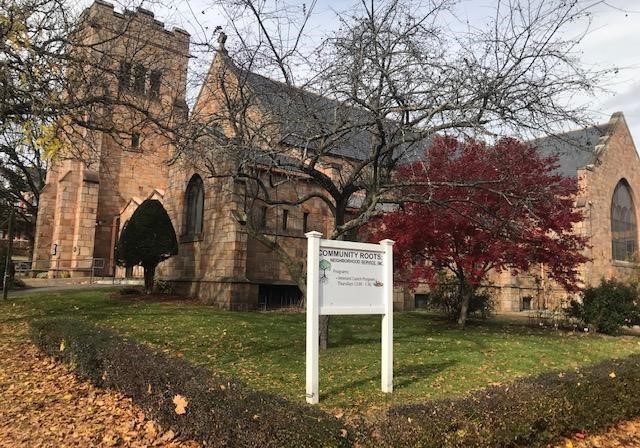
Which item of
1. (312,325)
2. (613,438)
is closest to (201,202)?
(312,325)

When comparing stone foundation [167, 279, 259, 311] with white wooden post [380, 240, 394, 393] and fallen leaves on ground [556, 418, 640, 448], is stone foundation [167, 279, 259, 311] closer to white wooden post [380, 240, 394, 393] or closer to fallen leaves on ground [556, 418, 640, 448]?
white wooden post [380, 240, 394, 393]

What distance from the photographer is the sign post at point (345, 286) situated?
5785mm

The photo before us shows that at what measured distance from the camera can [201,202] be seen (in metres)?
18.9

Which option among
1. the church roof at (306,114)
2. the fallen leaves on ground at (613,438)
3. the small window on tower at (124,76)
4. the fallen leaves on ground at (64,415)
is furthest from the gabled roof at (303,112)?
the fallen leaves on ground at (613,438)

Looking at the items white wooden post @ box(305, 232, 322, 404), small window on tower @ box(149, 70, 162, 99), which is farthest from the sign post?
small window on tower @ box(149, 70, 162, 99)

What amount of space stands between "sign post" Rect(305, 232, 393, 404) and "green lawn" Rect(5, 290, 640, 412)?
0.53 meters

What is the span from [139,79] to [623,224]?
102ft

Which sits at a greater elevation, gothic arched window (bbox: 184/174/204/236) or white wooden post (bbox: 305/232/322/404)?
gothic arched window (bbox: 184/174/204/236)

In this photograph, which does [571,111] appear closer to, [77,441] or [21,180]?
[77,441]

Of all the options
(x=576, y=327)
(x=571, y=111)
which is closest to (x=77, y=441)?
(x=571, y=111)

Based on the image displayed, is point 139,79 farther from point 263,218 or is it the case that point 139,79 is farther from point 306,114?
point 263,218

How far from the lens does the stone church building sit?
1140 centimetres

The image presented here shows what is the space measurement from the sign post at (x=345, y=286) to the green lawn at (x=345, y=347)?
1.74 ft

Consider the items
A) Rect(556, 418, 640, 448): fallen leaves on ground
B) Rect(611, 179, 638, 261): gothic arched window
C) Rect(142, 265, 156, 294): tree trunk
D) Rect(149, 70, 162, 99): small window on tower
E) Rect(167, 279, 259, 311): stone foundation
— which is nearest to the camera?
Rect(556, 418, 640, 448): fallen leaves on ground
